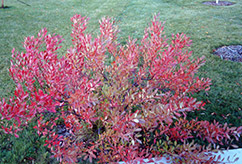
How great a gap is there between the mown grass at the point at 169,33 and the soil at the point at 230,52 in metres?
0.21

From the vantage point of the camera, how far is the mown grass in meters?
3.06

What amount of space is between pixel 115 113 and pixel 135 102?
24 cm

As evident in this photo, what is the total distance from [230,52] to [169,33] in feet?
7.72

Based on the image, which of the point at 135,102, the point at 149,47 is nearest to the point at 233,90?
the point at 149,47

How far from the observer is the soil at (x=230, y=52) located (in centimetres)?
507

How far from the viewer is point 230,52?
5.32 meters

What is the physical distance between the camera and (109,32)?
2109 millimetres

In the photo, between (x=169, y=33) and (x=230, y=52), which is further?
(x=169, y=33)

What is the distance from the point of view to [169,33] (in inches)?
281

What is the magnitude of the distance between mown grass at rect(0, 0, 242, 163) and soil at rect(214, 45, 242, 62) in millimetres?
209

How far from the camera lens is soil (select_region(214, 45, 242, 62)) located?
5.07 m

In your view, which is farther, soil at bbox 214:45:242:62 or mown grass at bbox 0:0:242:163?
soil at bbox 214:45:242:62

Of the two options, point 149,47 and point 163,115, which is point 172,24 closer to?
point 149,47

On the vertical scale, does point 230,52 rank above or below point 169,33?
below
